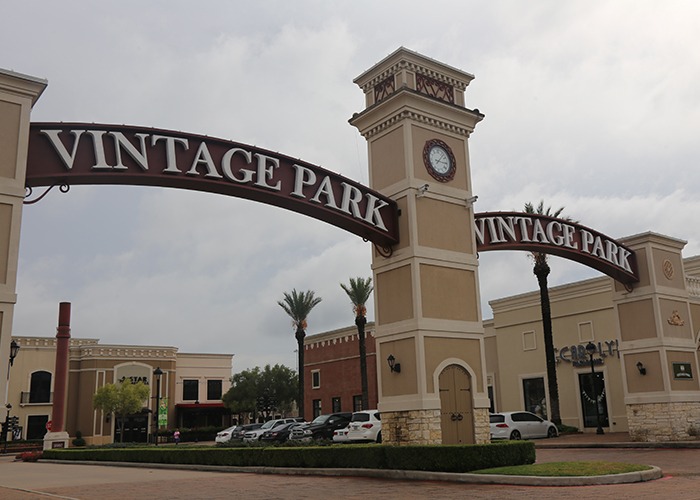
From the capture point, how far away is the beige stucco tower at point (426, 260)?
17.4 meters

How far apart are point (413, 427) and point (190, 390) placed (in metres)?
49.5

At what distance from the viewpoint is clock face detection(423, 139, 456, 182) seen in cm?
1894

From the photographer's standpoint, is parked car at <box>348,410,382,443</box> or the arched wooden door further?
parked car at <box>348,410,382,443</box>

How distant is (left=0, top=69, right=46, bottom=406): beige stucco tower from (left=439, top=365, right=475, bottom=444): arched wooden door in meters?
10.0

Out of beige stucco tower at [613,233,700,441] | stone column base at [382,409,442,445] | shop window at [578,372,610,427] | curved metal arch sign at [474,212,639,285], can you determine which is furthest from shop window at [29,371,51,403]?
curved metal arch sign at [474,212,639,285]

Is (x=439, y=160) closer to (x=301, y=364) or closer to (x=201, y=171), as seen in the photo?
(x=201, y=171)

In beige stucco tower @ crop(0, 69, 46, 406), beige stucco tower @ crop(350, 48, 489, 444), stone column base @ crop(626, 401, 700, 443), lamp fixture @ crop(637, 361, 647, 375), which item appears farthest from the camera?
lamp fixture @ crop(637, 361, 647, 375)

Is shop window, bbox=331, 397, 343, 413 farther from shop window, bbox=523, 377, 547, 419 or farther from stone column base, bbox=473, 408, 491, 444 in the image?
stone column base, bbox=473, 408, 491, 444

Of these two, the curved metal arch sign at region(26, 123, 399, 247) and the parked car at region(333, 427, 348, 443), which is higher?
the curved metal arch sign at region(26, 123, 399, 247)

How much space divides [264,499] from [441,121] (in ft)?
38.1

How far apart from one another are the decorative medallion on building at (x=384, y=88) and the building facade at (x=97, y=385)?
124 ft

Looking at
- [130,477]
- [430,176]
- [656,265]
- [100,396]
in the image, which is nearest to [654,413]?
[656,265]

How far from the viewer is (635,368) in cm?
2530

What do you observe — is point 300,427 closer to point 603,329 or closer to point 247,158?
point 603,329
